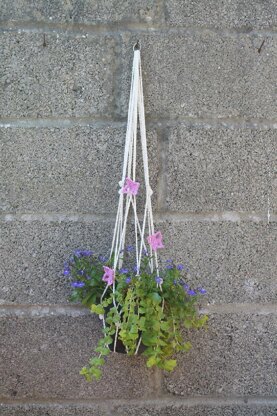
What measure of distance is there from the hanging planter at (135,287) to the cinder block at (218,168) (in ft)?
0.40

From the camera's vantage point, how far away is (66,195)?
188cm

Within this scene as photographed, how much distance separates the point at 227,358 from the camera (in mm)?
1922

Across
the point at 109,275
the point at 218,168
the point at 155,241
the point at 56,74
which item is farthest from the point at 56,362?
the point at 56,74

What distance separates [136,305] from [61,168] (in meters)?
0.53

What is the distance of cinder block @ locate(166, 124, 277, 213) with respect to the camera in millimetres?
1898

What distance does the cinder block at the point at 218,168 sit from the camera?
1898 millimetres

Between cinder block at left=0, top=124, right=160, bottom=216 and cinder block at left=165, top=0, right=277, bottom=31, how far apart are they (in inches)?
17.5

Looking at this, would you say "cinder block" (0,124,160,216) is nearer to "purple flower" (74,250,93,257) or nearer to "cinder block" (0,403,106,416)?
"purple flower" (74,250,93,257)

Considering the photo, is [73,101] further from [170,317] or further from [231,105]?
[170,317]

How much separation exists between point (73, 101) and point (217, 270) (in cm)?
77

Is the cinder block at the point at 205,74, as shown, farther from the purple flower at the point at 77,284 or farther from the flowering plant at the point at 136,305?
the purple flower at the point at 77,284

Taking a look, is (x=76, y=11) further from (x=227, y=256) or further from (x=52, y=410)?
(x=52, y=410)

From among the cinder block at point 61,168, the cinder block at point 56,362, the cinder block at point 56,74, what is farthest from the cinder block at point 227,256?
the cinder block at point 56,74

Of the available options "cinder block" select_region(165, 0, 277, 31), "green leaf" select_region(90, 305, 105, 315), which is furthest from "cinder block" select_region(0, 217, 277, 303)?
"cinder block" select_region(165, 0, 277, 31)
